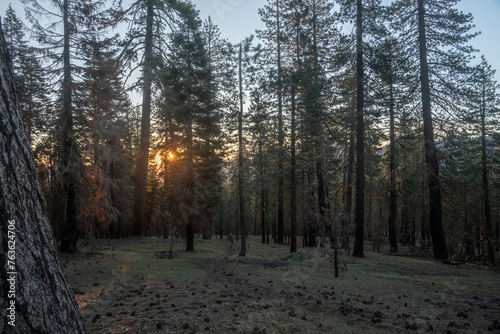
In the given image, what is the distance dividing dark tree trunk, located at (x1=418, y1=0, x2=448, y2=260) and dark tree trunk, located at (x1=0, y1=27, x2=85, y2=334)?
17484 millimetres

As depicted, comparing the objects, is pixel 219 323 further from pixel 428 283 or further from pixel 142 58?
pixel 142 58

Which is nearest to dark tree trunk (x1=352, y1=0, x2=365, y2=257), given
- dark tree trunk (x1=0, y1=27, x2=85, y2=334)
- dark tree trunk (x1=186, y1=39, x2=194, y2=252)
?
dark tree trunk (x1=186, y1=39, x2=194, y2=252)

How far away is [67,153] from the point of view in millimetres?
11727

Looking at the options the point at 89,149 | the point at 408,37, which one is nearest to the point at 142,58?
the point at 89,149

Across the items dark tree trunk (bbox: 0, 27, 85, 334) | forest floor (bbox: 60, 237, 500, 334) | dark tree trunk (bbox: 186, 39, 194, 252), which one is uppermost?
dark tree trunk (bbox: 186, 39, 194, 252)

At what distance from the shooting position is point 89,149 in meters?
11.3

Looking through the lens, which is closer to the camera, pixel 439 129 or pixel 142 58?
pixel 439 129

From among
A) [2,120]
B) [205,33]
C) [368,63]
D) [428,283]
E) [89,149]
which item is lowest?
[428,283]

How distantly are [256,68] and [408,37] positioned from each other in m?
9.39

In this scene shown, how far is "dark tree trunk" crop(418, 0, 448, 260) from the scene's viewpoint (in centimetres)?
1475

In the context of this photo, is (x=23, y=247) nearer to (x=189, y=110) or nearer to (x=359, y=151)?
(x=189, y=110)

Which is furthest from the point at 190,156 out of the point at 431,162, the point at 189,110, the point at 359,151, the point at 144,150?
the point at 431,162

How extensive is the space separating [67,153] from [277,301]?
1117cm

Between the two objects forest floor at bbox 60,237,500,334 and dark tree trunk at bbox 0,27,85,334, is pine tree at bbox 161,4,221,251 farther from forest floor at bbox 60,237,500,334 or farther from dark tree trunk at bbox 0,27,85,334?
dark tree trunk at bbox 0,27,85,334
